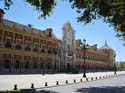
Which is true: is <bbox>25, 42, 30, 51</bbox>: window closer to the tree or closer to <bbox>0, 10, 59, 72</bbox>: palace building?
<bbox>0, 10, 59, 72</bbox>: palace building

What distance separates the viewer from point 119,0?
20.6 meters

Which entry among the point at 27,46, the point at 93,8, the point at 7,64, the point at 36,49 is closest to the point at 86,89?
the point at 93,8

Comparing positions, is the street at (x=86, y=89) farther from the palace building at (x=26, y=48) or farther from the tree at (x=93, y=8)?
the palace building at (x=26, y=48)

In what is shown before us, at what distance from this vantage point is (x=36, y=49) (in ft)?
233

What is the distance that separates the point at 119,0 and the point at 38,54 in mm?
52603

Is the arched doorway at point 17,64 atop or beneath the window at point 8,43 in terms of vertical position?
beneath

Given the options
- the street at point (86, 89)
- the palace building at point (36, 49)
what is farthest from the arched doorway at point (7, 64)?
the street at point (86, 89)

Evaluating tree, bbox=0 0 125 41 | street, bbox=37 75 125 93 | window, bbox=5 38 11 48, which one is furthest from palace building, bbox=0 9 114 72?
tree, bbox=0 0 125 41

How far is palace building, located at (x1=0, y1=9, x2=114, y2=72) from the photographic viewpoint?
59750 millimetres

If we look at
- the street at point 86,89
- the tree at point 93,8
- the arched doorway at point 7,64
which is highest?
the tree at point 93,8

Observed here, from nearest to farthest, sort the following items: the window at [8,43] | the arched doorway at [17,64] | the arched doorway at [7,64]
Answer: the arched doorway at [7,64] → the window at [8,43] → the arched doorway at [17,64]

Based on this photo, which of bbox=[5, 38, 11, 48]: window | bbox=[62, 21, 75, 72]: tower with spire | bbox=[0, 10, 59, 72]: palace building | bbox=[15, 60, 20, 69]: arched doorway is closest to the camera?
bbox=[0, 10, 59, 72]: palace building

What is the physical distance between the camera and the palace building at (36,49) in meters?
59.8

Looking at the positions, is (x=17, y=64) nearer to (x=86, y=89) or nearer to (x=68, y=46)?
(x=68, y=46)
